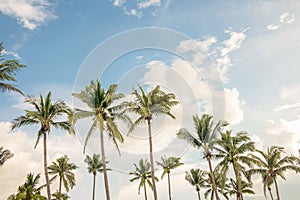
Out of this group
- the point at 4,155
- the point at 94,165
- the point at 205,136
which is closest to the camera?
the point at 4,155

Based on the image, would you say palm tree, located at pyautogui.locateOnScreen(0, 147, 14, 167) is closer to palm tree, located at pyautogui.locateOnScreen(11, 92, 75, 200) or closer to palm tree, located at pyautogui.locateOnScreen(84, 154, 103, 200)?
palm tree, located at pyautogui.locateOnScreen(11, 92, 75, 200)

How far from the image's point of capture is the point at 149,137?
31.4 metres

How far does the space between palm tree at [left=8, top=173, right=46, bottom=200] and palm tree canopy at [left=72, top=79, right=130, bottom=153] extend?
17.3 metres

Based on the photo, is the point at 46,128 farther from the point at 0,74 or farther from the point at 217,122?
the point at 217,122

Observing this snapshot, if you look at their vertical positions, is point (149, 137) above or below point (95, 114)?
below

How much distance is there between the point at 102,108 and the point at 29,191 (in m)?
21.8

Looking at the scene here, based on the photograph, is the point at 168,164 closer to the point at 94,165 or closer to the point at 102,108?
the point at 94,165

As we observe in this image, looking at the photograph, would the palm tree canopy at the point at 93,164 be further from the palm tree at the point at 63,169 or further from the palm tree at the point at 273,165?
the palm tree at the point at 273,165

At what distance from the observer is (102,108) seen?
29656 millimetres

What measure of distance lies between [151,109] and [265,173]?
81.8 feet

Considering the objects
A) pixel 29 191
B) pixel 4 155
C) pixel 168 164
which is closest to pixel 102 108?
pixel 4 155

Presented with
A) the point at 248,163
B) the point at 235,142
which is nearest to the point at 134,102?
the point at 235,142

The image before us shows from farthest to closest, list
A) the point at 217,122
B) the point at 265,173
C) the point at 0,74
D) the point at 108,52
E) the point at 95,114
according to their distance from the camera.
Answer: the point at 265,173 → the point at 217,122 → the point at 95,114 → the point at 108,52 → the point at 0,74

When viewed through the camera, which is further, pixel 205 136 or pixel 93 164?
pixel 93 164
